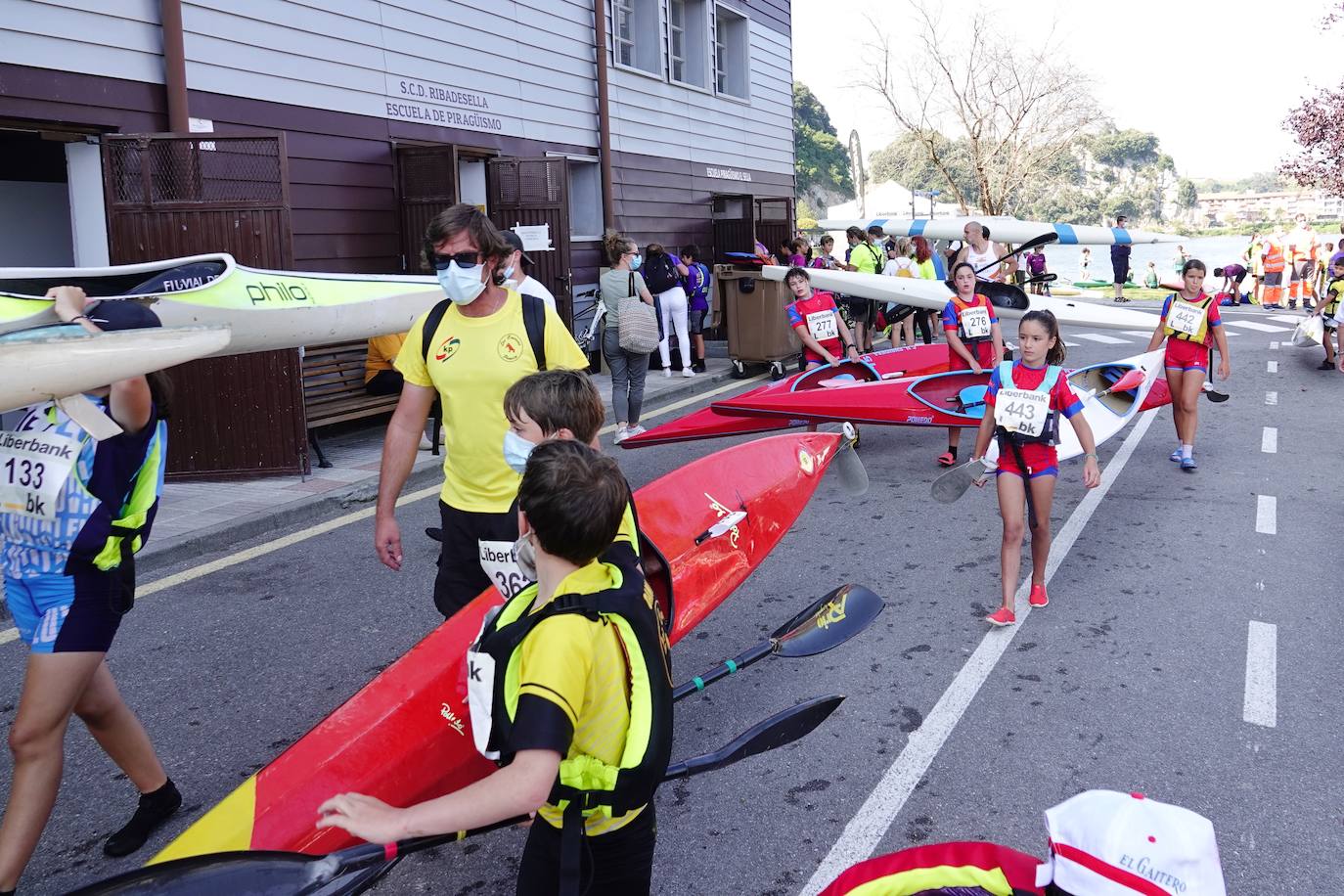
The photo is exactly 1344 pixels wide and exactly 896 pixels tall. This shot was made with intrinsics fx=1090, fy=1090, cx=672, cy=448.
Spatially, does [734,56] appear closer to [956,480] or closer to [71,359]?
[956,480]

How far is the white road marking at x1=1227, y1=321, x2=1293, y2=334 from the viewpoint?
19.6 metres

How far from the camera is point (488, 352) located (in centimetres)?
365

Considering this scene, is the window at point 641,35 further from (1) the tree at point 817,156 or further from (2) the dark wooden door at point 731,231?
(1) the tree at point 817,156

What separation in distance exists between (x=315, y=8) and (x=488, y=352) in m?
8.41

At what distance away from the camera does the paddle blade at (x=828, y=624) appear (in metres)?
3.74

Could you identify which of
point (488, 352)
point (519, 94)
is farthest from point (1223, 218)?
point (488, 352)

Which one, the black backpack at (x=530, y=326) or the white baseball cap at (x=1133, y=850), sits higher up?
the black backpack at (x=530, y=326)

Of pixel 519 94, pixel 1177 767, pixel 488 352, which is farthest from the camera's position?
pixel 519 94

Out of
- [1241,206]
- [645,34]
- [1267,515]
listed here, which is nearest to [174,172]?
[1267,515]

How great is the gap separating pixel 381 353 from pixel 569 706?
862 centimetres

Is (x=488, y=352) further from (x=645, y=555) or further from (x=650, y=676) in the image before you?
(x=650, y=676)

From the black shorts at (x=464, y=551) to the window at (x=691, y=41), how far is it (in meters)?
16.4

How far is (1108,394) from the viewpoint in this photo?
8664 millimetres

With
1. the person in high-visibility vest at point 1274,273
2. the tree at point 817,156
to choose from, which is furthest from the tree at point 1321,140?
the tree at point 817,156
